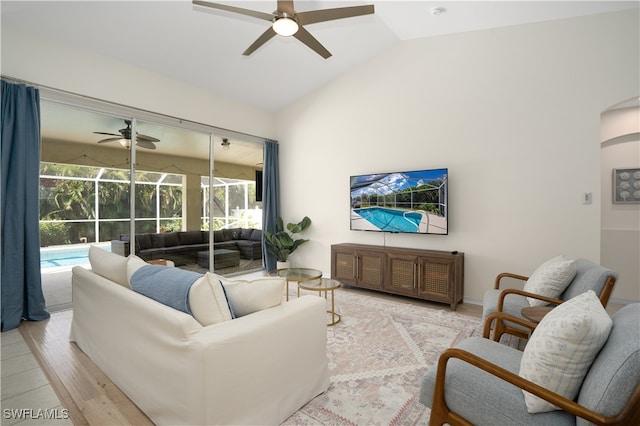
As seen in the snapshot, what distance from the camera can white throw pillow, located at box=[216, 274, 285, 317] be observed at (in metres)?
1.82

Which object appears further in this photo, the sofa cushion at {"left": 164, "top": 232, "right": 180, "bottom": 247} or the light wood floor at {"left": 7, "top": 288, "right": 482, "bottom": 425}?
the sofa cushion at {"left": 164, "top": 232, "right": 180, "bottom": 247}

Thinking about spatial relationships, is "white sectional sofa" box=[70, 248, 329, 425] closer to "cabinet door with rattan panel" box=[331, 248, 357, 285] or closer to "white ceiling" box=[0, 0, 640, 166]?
"cabinet door with rattan panel" box=[331, 248, 357, 285]

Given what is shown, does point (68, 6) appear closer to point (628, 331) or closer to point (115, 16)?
point (115, 16)

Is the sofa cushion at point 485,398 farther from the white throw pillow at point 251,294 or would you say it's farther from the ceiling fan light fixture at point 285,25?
the ceiling fan light fixture at point 285,25

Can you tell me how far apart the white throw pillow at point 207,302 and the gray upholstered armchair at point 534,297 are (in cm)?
171

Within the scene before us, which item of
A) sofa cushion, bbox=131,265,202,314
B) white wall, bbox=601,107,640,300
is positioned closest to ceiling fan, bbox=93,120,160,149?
sofa cushion, bbox=131,265,202,314

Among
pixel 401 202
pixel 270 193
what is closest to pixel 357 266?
pixel 401 202

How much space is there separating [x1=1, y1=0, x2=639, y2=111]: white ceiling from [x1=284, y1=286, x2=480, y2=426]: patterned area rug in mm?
3470

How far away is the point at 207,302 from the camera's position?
1643 millimetres

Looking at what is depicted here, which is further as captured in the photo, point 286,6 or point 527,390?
point 286,6

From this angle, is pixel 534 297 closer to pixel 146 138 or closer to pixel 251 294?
pixel 251 294

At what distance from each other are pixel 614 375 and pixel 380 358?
1680 millimetres

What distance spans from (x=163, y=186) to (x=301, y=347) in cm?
374

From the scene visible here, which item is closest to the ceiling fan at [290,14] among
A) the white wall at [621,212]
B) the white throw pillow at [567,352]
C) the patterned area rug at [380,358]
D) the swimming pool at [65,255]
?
the white throw pillow at [567,352]
